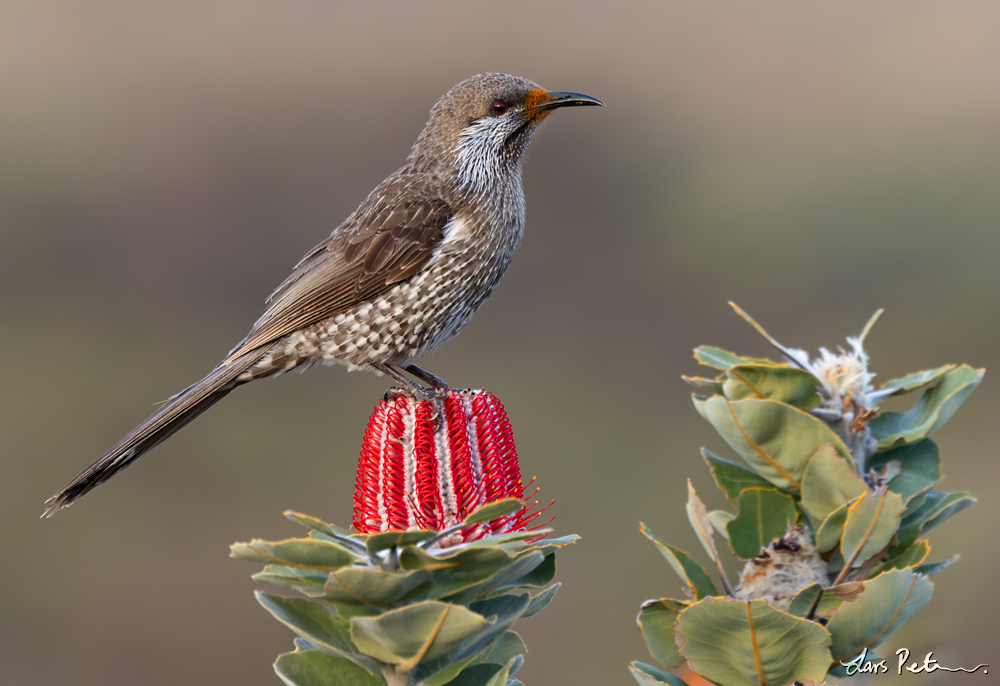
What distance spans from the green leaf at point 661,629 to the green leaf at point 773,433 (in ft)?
0.97

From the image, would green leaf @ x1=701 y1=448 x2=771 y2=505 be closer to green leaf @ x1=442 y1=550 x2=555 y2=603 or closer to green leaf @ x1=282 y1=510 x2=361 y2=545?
green leaf @ x1=442 y1=550 x2=555 y2=603

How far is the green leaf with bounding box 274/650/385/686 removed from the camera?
145 centimetres

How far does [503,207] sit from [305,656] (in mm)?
2354

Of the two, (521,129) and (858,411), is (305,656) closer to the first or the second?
(858,411)

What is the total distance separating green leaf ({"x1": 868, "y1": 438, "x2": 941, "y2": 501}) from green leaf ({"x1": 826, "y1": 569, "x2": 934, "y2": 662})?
221mm

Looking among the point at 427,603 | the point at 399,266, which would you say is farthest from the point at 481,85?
the point at 427,603

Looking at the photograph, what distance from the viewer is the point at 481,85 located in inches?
145

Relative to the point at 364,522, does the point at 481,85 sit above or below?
above

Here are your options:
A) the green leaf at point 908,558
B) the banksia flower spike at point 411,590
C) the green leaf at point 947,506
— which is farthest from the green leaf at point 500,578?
the green leaf at point 947,506

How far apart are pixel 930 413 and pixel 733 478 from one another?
1.22 ft

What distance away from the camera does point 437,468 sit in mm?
1865

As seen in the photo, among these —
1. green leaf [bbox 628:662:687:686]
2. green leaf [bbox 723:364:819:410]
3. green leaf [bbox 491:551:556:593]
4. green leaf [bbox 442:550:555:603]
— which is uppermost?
green leaf [bbox 723:364:819:410]

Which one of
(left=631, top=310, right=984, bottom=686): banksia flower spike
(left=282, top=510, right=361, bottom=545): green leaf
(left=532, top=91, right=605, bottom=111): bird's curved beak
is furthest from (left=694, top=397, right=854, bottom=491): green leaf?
(left=532, top=91, right=605, bottom=111): bird's curved beak

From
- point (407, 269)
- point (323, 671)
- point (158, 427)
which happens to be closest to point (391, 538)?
point (323, 671)
